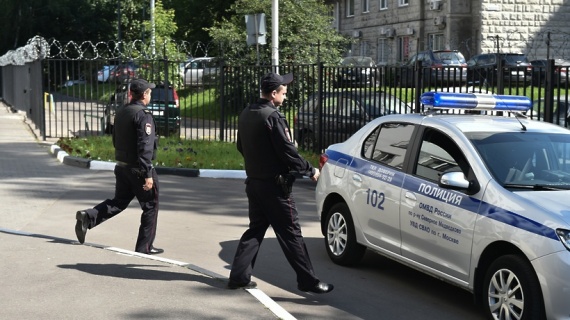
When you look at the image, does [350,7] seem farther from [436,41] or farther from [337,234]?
[337,234]

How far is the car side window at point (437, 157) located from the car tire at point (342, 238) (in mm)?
1152

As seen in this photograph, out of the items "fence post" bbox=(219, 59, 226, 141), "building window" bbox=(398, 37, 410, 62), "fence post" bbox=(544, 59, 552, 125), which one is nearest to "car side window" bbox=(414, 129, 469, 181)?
"fence post" bbox=(544, 59, 552, 125)

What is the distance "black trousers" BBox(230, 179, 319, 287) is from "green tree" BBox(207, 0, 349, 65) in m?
21.5

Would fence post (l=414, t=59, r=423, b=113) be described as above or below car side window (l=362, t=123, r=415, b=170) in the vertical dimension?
above

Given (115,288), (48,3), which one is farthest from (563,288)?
(48,3)

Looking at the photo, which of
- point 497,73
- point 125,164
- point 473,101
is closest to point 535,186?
point 473,101

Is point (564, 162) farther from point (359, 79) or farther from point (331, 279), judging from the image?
point (359, 79)

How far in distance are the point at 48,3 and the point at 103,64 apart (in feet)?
142

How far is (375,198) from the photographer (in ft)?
27.3

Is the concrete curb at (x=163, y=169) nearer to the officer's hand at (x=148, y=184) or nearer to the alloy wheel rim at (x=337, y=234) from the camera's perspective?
the alloy wheel rim at (x=337, y=234)

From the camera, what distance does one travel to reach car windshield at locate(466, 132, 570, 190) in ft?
23.5

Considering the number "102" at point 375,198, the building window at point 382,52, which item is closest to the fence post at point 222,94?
the number "102" at point 375,198

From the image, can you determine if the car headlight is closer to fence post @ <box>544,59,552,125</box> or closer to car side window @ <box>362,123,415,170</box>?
car side window @ <box>362,123,415,170</box>

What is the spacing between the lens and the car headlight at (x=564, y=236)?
6190 millimetres
